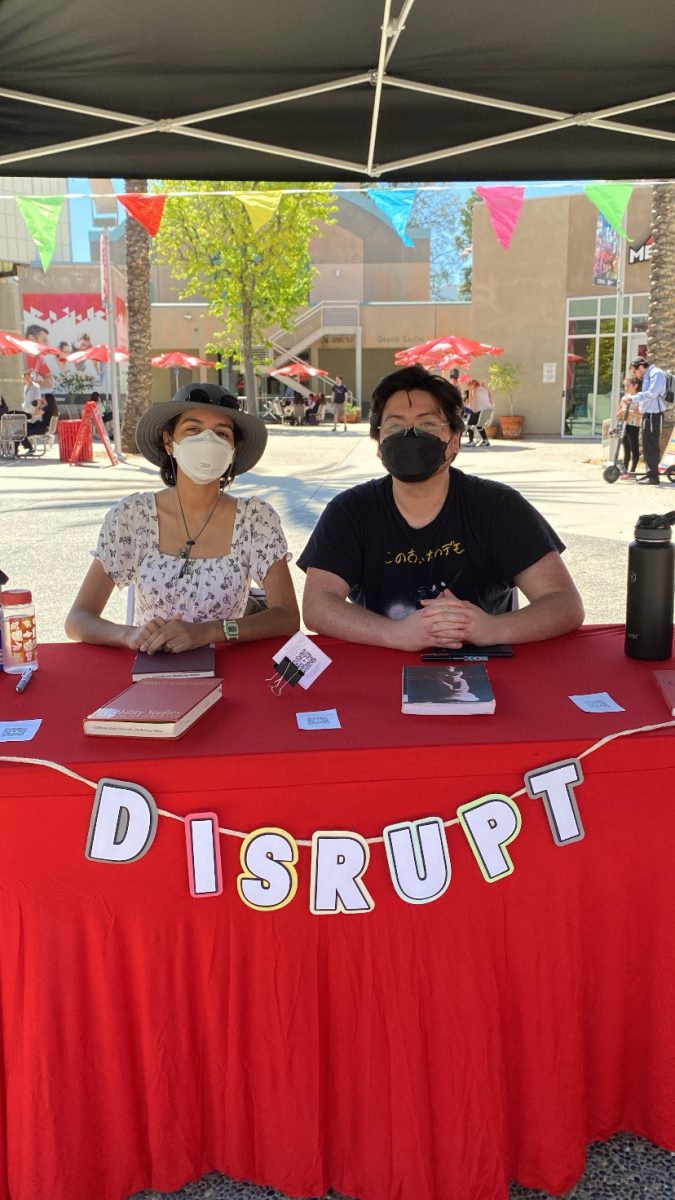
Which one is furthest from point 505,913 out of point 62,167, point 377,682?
point 62,167

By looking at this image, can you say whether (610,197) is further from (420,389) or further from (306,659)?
(306,659)

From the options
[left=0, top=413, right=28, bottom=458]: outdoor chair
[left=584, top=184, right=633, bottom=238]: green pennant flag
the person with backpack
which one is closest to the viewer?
[left=584, top=184, right=633, bottom=238]: green pennant flag

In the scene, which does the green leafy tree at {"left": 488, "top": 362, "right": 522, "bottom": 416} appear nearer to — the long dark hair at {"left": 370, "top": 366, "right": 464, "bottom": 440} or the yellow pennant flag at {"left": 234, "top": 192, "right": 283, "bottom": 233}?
the yellow pennant flag at {"left": 234, "top": 192, "right": 283, "bottom": 233}

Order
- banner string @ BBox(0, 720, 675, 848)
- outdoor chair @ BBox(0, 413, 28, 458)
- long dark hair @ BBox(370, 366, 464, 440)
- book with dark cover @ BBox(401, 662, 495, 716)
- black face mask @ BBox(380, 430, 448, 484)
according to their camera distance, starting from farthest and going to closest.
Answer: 1. outdoor chair @ BBox(0, 413, 28, 458)
2. long dark hair @ BBox(370, 366, 464, 440)
3. black face mask @ BBox(380, 430, 448, 484)
4. book with dark cover @ BBox(401, 662, 495, 716)
5. banner string @ BBox(0, 720, 675, 848)

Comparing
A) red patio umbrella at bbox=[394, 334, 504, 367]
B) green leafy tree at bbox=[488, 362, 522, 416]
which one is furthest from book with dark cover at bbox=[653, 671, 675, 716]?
green leafy tree at bbox=[488, 362, 522, 416]

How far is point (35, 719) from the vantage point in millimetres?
1795

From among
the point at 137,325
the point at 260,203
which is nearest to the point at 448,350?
the point at 137,325

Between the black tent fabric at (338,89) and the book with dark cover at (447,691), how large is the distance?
1.83m

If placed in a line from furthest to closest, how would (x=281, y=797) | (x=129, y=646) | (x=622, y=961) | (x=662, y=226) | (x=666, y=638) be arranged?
(x=662, y=226), (x=129, y=646), (x=666, y=638), (x=622, y=961), (x=281, y=797)

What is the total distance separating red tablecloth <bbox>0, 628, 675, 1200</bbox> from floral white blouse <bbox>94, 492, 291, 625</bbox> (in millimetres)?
1026

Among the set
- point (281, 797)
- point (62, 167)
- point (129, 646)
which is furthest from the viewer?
point (62, 167)

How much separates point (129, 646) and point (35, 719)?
1.74ft

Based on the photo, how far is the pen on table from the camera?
199 centimetres

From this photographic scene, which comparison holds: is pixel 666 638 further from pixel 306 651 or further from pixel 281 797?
pixel 281 797
